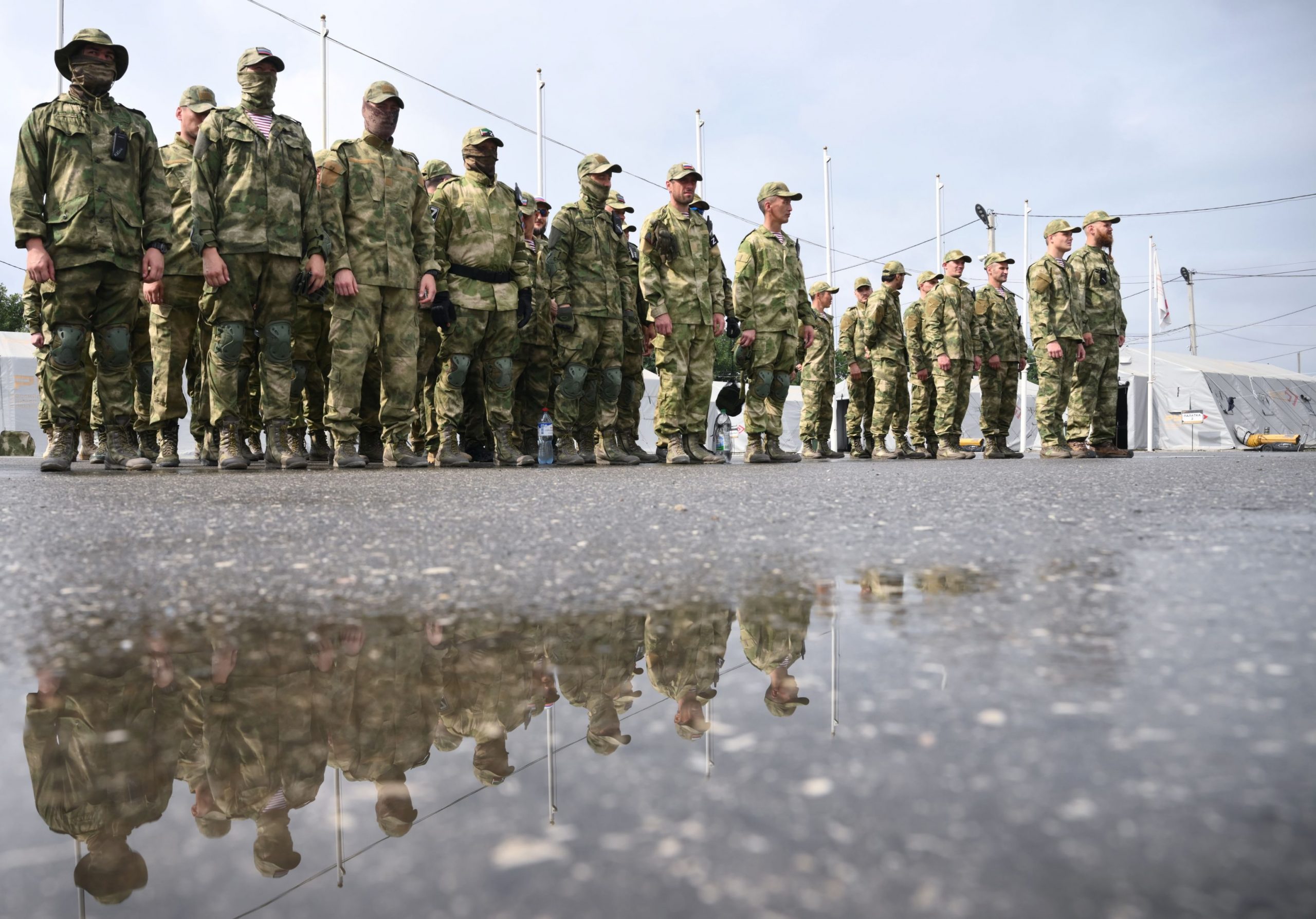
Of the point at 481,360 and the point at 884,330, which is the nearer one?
the point at 481,360

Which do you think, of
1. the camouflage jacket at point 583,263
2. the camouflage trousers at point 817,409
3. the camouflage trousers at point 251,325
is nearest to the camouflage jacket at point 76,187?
the camouflage trousers at point 251,325

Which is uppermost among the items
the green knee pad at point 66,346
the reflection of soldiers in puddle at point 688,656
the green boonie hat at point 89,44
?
the green boonie hat at point 89,44

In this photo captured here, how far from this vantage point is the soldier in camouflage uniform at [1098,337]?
8.59 meters

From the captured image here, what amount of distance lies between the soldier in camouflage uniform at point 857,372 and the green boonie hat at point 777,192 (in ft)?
14.6

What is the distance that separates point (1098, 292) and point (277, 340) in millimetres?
6610

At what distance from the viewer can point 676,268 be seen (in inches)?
293

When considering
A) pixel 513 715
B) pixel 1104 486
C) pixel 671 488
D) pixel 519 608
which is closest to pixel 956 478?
pixel 1104 486

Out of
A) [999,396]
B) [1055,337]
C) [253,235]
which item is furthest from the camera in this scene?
[999,396]

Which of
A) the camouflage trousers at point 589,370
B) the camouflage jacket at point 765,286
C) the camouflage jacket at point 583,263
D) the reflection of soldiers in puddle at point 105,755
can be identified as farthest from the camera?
the camouflage jacket at point 765,286

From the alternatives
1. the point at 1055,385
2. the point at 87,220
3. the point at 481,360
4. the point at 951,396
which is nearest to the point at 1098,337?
the point at 1055,385

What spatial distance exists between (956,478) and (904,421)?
785 cm

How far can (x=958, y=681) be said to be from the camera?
0.89 metres

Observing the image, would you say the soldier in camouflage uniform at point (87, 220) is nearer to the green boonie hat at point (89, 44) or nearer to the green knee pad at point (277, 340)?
the green boonie hat at point (89, 44)

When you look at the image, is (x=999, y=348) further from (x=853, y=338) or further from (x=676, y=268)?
(x=676, y=268)
